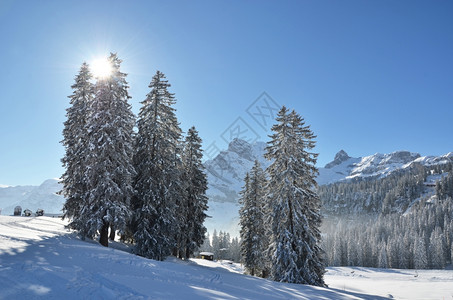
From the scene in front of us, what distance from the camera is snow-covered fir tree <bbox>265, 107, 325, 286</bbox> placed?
1901 centimetres

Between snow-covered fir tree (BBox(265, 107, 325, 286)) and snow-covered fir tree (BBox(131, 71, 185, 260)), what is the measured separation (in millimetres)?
8521

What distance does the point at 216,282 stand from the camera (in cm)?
1152

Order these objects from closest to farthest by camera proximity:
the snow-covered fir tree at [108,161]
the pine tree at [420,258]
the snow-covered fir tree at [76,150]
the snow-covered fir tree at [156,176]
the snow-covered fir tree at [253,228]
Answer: the snow-covered fir tree at [108,161] → the snow-covered fir tree at [76,150] → the snow-covered fir tree at [156,176] → the snow-covered fir tree at [253,228] → the pine tree at [420,258]

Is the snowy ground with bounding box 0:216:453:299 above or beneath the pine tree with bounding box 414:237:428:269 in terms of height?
above

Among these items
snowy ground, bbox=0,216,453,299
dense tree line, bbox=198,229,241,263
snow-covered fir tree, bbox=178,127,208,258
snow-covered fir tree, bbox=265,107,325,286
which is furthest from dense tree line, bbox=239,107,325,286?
dense tree line, bbox=198,229,241,263

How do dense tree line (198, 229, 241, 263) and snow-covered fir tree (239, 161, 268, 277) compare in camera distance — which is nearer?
snow-covered fir tree (239, 161, 268, 277)

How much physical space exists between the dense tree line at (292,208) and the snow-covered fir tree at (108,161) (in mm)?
11252

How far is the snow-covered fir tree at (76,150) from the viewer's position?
19.6m

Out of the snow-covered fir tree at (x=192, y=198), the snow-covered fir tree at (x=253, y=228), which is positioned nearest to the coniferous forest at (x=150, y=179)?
the snow-covered fir tree at (x=192, y=198)

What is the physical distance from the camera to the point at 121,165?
19.3 metres

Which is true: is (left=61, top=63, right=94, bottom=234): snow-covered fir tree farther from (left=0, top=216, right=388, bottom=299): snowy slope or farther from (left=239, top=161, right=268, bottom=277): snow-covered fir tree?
(left=239, top=161, right=268, bottom=277): snow-covered fir tree

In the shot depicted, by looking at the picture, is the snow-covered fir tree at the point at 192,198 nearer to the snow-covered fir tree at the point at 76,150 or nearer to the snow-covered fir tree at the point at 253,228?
the snow-covered fir tree at the point at 253,228

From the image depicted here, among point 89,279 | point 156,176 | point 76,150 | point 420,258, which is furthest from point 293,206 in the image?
point 420,258

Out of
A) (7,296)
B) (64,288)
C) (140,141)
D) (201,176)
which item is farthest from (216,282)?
(201,176)
